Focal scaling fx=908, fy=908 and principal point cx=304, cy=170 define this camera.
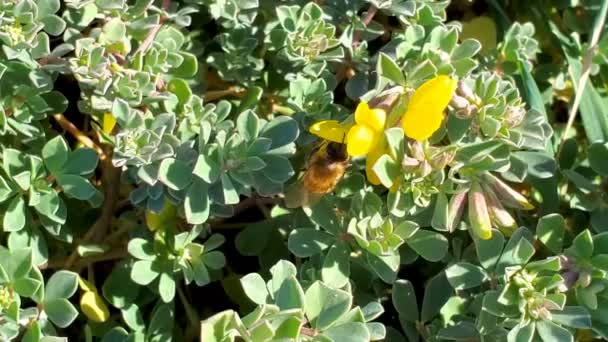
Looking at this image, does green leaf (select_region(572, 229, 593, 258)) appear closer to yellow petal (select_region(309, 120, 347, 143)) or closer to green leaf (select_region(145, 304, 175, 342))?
yellow petal (select_region(309, 120, 347, 143))

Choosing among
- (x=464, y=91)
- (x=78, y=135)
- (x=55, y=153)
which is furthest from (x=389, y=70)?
(x=78, y=135)

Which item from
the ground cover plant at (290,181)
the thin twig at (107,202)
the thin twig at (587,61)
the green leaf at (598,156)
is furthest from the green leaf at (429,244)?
the thin twig at (107,202)

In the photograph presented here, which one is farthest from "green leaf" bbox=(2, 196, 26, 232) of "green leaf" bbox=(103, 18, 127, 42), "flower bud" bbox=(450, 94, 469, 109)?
"flower bud" bbox=(450, 94, 469, 109)

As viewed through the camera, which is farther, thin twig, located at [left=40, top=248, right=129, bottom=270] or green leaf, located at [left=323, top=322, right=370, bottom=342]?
thin twig, located at [left=40, top=248, right=129, bottom=270]

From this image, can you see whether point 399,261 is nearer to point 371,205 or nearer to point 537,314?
point 371,205

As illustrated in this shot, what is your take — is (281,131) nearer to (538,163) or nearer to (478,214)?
(478,214)

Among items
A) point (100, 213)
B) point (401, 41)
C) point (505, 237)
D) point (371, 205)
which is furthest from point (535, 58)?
point (100, 213)
